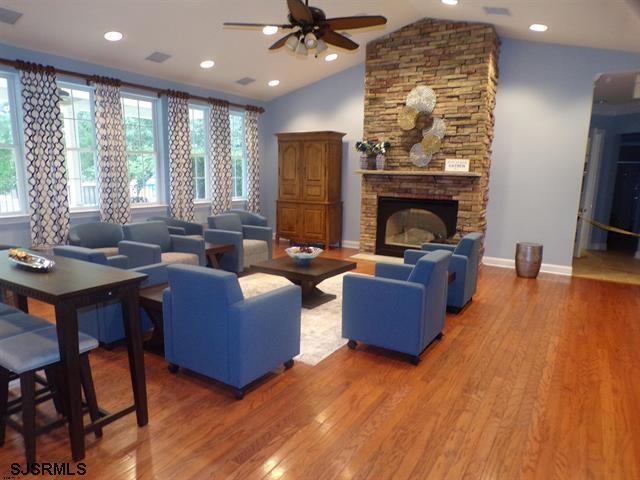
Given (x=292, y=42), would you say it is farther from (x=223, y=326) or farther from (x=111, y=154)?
(x=111, y=154)

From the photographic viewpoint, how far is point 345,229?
27.6 feet

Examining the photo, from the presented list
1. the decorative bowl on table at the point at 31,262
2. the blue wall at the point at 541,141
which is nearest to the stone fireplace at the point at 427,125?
the blue wall at the point at 541,141

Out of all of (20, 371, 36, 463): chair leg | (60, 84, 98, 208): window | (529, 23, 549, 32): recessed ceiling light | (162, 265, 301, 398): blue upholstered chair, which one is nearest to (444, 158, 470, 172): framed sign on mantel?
(529, 23, 549, 32): recessed ceiling light

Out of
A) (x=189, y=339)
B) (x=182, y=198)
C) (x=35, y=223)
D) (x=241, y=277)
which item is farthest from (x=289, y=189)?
(x=189, y=339)

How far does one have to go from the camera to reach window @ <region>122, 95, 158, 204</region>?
6.64 m

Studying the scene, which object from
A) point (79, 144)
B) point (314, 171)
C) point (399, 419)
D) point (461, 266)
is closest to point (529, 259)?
point (461, 266)

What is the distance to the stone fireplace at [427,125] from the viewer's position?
6.23 m

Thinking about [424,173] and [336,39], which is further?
[424,173]

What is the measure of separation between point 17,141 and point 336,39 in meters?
4.15

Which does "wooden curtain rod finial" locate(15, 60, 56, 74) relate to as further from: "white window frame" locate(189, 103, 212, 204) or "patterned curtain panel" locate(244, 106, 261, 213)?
"patterned curtain panel" locate(244, 106, 261, 213)

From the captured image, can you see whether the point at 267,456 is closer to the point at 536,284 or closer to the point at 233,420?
the point at 233,420

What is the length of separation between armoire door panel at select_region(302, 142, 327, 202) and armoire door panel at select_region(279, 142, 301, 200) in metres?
0.15

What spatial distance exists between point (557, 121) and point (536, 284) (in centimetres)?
240

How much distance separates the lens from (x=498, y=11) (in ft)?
17.3
